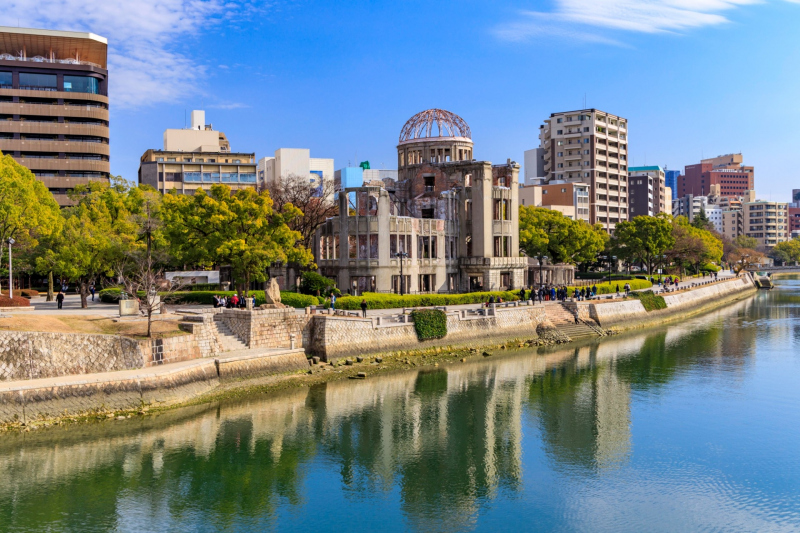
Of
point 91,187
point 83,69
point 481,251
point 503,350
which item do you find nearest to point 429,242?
point 481,251

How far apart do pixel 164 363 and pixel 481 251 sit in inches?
1664

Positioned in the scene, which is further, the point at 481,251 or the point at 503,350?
the point at 481,251

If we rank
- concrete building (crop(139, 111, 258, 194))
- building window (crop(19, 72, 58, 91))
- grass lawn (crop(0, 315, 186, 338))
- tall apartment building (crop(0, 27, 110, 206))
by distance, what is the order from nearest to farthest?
grass lawn (crop(0, 315, 186, 338)) < tall apartment building (crop(0, 27, 110, 206)) < building window (crop(19, 72, 58, 91)) < concrete building (crop(139, 111, 258, 194))

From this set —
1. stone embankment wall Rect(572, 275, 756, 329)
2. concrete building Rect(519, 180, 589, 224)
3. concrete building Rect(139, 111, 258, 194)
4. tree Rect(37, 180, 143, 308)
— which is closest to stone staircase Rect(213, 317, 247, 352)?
tree Rect(37, 180, 143, 308)

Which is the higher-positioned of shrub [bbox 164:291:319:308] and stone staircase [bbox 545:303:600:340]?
shrub [bbox 164:291:319:308]

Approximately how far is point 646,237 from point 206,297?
244 feet

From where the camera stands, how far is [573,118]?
506 feet

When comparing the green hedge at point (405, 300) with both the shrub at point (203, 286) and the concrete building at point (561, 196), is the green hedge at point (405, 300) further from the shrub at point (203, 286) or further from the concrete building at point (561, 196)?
the concrete building at point (561, 196)

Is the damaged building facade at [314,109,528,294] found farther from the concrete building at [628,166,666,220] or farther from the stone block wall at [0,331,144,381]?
the concrete building at [628,166,666,220]

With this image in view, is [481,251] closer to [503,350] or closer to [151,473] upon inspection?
[503,350]

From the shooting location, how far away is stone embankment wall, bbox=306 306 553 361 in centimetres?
4631

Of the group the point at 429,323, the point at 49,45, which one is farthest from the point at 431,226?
the point at 49,45

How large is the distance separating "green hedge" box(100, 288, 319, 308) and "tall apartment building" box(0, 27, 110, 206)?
36.8m

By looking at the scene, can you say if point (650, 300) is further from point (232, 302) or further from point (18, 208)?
point (18, 208)
